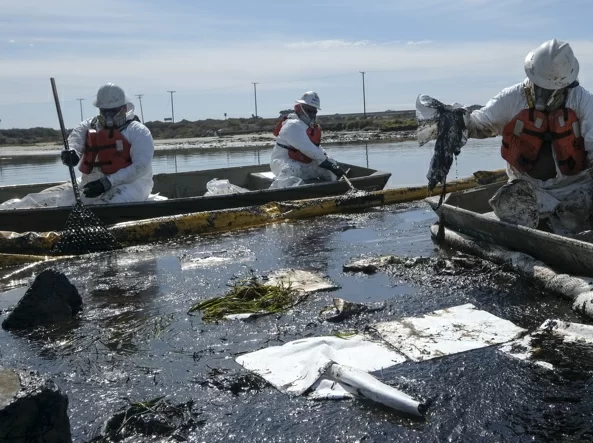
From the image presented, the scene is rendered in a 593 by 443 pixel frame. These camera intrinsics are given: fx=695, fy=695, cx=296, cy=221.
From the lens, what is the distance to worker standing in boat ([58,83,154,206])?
10.3m

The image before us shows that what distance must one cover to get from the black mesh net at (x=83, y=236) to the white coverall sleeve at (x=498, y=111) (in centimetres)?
468

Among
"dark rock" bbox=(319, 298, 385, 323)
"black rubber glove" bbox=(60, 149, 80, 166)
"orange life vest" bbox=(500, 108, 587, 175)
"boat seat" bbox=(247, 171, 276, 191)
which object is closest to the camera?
"dark rock" bbox=(319, 298, 385, 323)

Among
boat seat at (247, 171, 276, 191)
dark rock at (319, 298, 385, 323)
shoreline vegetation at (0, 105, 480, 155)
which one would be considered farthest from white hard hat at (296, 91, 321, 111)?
shoreline vegetation at (0, 105, 480, 155)

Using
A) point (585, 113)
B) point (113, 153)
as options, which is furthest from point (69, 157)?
point (585, 113)

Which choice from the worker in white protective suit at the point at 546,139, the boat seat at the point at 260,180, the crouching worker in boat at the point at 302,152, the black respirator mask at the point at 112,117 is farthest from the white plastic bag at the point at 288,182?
the worker in white protective suit at the point at 546,139

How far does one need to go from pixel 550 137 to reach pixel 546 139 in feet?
0.18

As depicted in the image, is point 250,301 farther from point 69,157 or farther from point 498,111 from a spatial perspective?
point 69,157

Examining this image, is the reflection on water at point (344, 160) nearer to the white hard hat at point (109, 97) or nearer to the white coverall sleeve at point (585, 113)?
the white hard hat at point (109, 97)

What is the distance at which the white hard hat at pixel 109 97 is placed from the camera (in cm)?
1024

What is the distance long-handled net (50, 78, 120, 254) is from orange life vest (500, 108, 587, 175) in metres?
5.05

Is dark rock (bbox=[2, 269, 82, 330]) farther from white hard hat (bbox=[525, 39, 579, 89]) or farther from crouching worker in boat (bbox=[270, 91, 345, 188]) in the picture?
crouching worker in boat (bbox=[270, 91, 345, 188])

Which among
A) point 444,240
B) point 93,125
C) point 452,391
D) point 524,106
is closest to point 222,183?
point 93,125

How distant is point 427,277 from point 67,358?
11.3ft

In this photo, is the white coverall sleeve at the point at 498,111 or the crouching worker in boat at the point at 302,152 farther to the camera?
the crouching worker in boat at the point at 302,152
